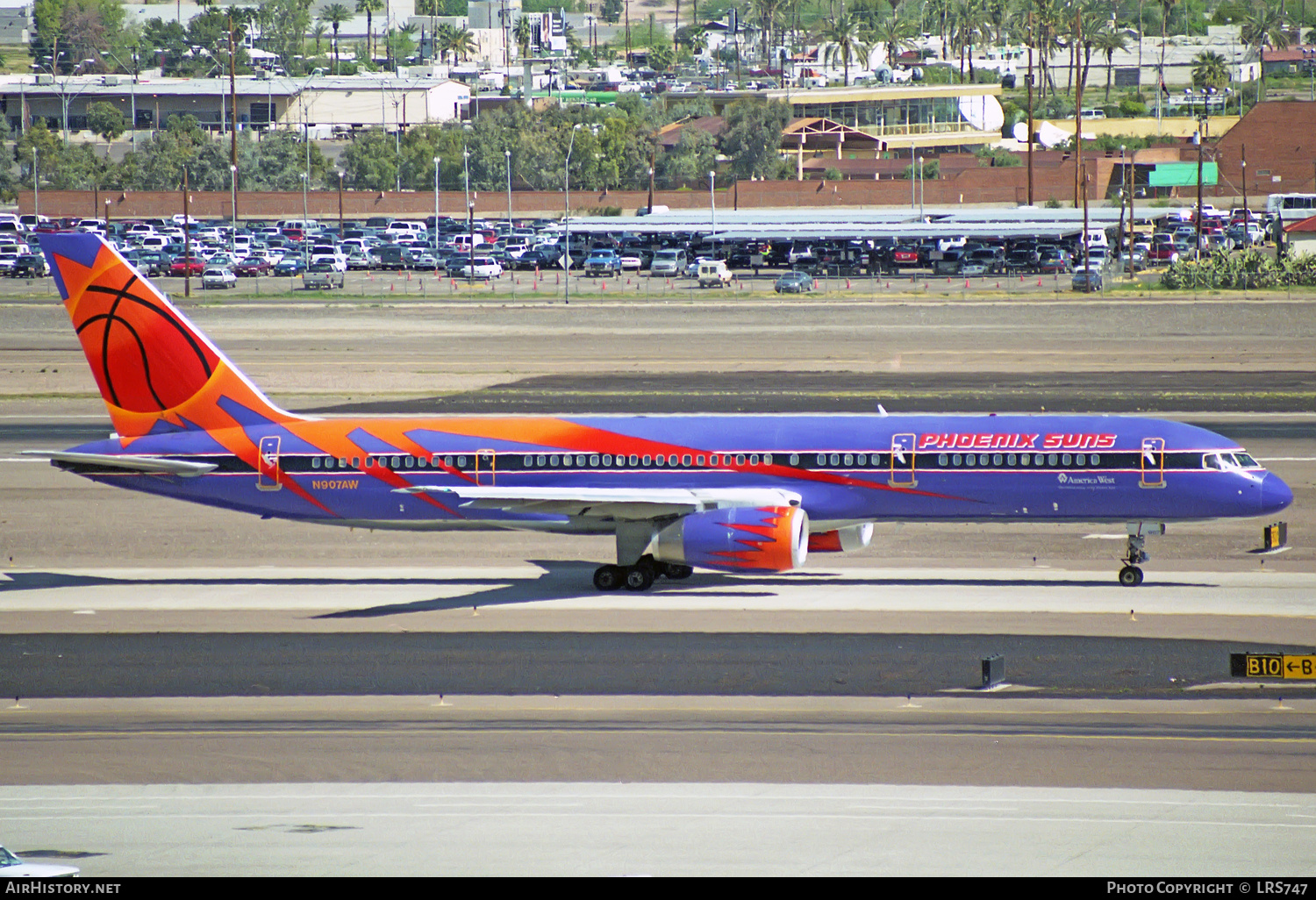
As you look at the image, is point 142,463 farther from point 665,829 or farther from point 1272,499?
point 1272,499

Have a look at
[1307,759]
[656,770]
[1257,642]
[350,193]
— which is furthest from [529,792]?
[350,193]

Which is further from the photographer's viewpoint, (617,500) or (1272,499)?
(1272,499)

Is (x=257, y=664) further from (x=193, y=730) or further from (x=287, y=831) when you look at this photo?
(x=287, y=831)

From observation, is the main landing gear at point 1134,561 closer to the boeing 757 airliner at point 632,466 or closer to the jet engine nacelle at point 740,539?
the boeing 757 airliner at point 632,466

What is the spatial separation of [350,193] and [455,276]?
58.8 metres

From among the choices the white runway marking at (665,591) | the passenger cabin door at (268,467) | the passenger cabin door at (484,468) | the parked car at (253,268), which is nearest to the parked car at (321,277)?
the parked car at (253,268)

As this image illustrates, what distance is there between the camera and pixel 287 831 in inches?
766

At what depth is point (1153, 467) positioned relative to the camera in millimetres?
34312

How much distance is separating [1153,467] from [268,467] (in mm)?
20746

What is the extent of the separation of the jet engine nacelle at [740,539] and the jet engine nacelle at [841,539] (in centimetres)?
221

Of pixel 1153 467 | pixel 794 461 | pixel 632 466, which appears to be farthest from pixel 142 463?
pixel 1153 467

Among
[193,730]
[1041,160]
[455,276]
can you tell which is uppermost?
[1041,160]

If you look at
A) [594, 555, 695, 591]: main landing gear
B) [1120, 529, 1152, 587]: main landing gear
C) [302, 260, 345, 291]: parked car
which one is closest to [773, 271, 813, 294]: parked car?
[302, 260, 345, 291]: parked car

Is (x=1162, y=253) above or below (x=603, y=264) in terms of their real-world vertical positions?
above
